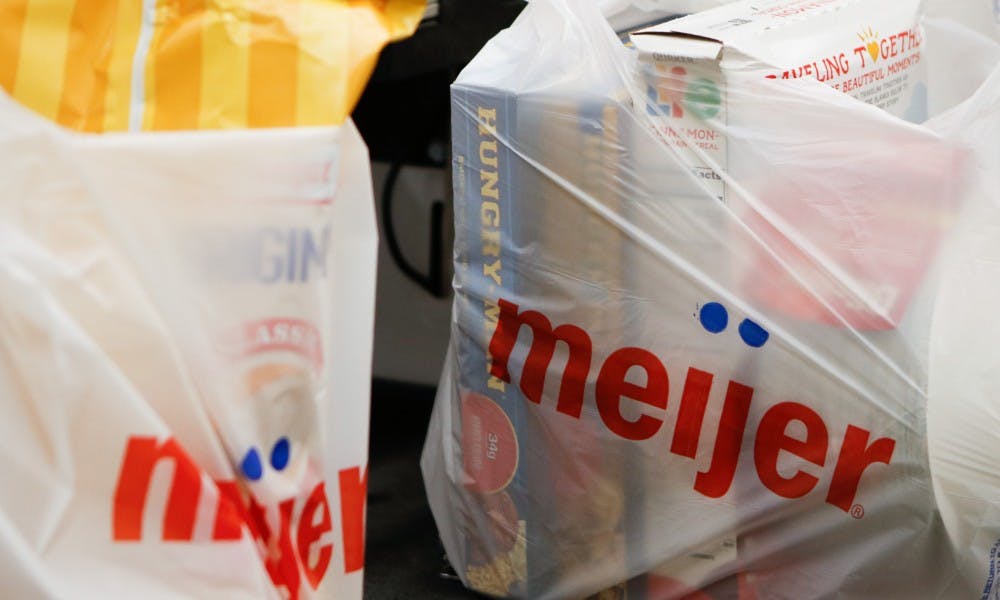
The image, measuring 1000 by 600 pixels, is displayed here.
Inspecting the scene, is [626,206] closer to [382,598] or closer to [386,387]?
[382,598]

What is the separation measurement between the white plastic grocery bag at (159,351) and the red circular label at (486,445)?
27 centimetres

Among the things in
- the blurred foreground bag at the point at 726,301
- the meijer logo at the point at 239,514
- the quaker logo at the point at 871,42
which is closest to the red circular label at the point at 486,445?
the blurred foreground bag at the point at 726,301

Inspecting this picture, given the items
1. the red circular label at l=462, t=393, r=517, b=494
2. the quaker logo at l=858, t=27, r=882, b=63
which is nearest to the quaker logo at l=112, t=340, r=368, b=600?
the red circular label at l=462, t=393, r=517, b=494

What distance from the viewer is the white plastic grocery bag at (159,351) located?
0.57 metres

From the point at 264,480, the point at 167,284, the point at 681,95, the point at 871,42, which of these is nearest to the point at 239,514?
the point at 264,480

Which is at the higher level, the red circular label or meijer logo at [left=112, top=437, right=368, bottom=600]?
meijer logo at [left=112, top=437, right=368, bottom=600]

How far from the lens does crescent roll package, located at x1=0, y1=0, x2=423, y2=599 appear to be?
57 cm

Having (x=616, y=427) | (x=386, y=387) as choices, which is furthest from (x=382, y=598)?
(x=386, y=387)

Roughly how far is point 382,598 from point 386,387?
0.41 metres

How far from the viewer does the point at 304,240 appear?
2.01 ft

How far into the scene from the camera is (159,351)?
59 cm

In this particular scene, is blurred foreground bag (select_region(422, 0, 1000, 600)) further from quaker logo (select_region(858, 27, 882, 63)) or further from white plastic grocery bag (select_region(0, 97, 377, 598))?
white plastic grocery bag (select_region(0, 97, 377, 598))

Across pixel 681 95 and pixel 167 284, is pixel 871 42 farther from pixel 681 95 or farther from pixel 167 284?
pixel 167 284

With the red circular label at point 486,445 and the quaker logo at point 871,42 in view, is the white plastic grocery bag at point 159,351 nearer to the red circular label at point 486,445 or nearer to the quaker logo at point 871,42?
the red circular label at point 486,445
